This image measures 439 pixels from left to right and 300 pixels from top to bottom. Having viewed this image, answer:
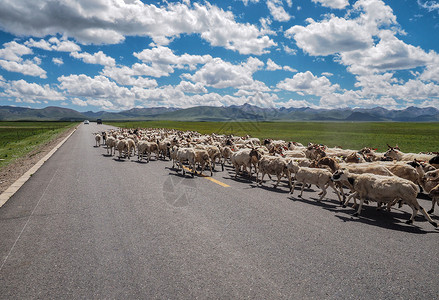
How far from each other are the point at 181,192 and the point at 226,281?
6153 millimetres

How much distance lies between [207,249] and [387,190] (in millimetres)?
6185

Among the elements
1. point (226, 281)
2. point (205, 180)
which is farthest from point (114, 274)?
point (205, 180)

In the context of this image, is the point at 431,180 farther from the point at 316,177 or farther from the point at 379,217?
the point at 316,177

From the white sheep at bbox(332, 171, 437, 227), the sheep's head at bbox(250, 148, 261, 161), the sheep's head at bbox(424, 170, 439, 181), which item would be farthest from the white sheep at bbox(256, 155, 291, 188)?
the sheep's head at bbox(424, 170, 439, 181)

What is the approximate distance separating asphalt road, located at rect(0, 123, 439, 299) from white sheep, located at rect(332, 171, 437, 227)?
0.54 metres

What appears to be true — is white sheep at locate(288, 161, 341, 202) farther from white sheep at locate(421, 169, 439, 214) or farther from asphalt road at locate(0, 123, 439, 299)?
white sheep at locate(421, 169, 439, 214)

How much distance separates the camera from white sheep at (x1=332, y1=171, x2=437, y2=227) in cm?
754

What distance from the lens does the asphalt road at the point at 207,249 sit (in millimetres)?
4215

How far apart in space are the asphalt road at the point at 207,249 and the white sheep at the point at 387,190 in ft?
1.78

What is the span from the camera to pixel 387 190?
7887 millimetres

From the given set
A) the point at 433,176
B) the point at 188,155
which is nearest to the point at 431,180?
the point at 433,176

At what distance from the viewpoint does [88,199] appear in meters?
8.93

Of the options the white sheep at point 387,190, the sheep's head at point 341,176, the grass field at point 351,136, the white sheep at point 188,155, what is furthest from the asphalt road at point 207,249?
the grass field at point 351,136

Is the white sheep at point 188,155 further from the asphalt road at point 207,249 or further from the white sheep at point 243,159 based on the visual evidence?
the asphalt road at point 207,249
